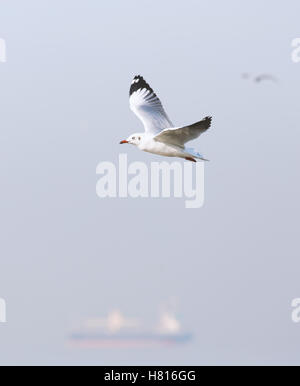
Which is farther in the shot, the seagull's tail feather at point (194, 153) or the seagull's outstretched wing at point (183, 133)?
the seagull's tail feather at point (194, 153)

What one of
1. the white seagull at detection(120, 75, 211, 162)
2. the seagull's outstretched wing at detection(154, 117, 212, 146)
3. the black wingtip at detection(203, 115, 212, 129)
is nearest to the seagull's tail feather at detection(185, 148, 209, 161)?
the white seagull at detection(120, 75, 211, 162)

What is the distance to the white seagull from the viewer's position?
691cm

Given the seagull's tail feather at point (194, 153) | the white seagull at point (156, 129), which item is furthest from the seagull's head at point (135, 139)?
the seagull's tail feather at point (194, 153)

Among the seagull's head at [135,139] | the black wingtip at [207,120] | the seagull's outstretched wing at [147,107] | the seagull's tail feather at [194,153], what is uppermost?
the seagull's outstretched wing at [147,107]

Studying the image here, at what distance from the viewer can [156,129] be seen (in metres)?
7.77

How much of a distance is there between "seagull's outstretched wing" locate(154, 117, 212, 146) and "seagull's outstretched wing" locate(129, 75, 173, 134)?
538mm

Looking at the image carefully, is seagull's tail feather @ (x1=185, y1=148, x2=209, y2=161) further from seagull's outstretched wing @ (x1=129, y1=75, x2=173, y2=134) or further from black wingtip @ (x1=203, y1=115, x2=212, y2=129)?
black wingtip @ (x1=203, y1=115, x2=212, y2=129)

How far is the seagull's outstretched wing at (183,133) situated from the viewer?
671cm

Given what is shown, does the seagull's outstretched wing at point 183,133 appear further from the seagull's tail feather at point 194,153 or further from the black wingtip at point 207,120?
the seagull's tail feather at point 194,153

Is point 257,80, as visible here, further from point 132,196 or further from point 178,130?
point 132,196

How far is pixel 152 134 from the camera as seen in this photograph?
7.54 meters
